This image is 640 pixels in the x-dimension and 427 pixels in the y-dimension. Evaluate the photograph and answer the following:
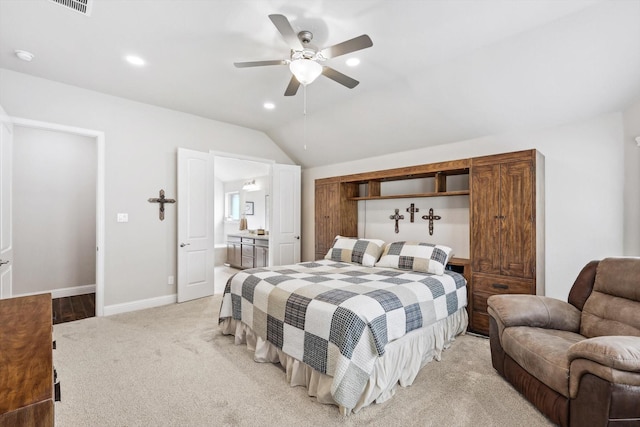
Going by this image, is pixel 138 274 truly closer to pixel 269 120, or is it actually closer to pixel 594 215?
pixel 269 120

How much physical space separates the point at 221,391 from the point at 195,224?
2815 millimetres

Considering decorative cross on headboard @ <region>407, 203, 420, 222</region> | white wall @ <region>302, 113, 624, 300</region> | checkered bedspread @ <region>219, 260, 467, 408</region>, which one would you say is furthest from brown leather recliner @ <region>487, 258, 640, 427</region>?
decorative cross on headboard @ <region>407, 203, 420, 222</region>

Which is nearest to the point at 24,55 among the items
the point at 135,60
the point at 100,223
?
the point at 135,60

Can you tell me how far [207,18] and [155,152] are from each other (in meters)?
2.46

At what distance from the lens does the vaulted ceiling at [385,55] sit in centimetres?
223

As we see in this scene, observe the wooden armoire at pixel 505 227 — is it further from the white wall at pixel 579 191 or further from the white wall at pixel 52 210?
the white wall at pixel 52 210

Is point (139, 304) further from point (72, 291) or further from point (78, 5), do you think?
point (78, 5)

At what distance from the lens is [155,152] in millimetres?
4238

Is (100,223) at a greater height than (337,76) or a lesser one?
lesser

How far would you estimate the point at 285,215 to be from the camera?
551 cm

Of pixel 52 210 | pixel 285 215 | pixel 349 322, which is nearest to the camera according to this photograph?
pixel 349 322

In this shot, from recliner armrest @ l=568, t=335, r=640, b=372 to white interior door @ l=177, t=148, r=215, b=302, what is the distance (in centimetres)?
430

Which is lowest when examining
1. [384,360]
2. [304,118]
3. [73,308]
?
[73,308]

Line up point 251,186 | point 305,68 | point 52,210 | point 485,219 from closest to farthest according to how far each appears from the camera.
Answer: point 305,68 < point 485,219 < point 52,210 < point 251,186
